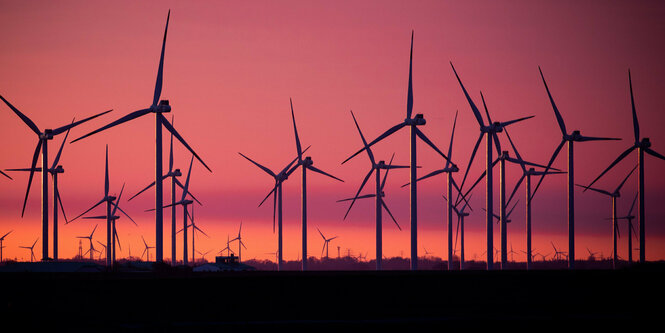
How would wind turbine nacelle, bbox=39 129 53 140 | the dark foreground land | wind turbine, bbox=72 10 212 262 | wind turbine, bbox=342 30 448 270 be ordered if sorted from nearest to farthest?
the dark foreground land → wind turbine, bbox=72 10 212 262 → wind turbine, bbox=342 30 448 270 → wind turbine nacelle, bbox=39 129 53 140

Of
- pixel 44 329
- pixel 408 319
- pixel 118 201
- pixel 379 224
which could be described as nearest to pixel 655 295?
pixel 408 319

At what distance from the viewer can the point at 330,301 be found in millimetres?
83375

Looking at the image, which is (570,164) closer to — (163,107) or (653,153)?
(653,153)

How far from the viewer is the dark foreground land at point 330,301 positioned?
72188 mm

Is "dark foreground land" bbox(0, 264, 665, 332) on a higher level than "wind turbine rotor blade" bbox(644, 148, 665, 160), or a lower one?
lower

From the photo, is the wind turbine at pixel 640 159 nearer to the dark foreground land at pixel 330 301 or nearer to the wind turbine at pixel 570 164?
the wind turbine at pixel 570 164

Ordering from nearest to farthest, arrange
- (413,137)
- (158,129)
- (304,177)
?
(158,129) < (413,137) < (304,177)

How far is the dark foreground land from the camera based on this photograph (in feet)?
237

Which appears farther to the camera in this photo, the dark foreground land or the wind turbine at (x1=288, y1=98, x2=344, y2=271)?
the wind turbine at (x1=288, y1=98, x2=344, y2=271)

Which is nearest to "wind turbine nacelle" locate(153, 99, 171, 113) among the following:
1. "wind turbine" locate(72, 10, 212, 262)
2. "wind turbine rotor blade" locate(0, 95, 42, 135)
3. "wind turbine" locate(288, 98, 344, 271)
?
"wind turbine" locate(72, 10, 212, 262)

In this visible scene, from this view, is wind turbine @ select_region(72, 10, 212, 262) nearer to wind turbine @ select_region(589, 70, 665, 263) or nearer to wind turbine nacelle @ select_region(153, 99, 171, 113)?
wind turbine nacelle @ select_region(153, 99, 171, 113)

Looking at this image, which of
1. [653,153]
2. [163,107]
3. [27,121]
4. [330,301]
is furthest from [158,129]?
[653,153]

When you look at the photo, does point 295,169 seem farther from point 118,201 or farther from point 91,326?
point 91,326

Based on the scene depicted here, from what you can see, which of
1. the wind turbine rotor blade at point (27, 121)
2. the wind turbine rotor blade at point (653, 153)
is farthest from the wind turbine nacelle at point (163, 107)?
→ the wind turbine rotor blade at point (653, 153)
